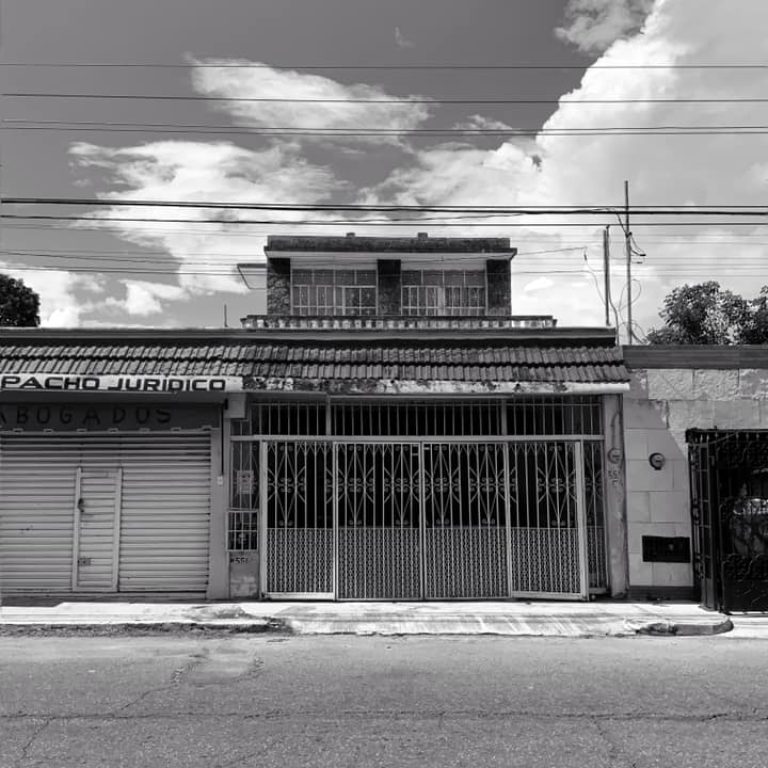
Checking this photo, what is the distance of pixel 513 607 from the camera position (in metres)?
9.88

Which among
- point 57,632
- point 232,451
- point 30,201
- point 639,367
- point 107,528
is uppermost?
point 30,201

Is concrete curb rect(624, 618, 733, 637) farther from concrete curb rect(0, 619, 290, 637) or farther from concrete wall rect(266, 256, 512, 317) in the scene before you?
concrete wall rect(266, 256, 512, 317)

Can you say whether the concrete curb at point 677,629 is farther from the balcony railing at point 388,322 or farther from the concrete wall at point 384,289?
the concrete wall at point 384,289

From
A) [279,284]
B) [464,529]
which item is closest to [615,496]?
[464,529]

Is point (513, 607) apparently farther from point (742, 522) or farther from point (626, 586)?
point (742, 522)

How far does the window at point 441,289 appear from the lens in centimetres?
3102

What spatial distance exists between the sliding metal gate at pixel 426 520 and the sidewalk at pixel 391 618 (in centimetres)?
35

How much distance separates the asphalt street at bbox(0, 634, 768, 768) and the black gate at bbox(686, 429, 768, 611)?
1.41 metres

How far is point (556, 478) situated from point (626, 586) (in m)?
1.66

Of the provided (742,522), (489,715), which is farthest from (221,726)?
(742,522)

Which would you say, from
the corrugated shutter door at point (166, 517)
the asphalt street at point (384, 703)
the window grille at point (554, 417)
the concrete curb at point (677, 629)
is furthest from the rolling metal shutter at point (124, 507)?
the concrete curb at point (677, 629)

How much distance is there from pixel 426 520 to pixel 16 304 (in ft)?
82.0

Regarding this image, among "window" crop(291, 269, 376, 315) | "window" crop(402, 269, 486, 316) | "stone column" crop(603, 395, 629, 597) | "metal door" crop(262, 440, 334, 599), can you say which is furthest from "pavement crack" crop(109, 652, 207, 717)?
"window" crop(402, 269, 486, 316)

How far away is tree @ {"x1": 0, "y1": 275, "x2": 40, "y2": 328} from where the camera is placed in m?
29.9
